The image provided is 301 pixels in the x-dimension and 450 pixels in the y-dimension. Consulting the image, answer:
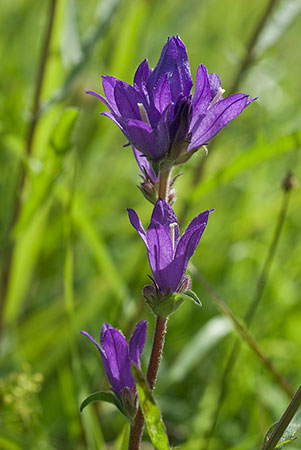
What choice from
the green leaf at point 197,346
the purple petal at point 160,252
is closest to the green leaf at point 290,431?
the purple petal at point 160,252

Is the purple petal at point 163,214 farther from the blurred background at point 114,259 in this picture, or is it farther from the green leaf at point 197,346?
the green leaf at point 197,346

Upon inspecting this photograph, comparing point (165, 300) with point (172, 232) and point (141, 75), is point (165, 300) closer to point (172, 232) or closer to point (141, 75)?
point (172, 232)

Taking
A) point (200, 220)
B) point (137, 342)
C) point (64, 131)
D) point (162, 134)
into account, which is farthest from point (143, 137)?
point (64, 131)

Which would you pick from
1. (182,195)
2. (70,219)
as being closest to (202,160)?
(182,195)

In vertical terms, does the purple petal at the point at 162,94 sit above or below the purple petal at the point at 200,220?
above

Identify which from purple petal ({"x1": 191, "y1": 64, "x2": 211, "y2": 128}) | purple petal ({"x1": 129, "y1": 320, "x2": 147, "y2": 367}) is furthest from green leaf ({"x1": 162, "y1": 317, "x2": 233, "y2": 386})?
purple petal ({"x1": 191, "y1": 64, "x2": 211, "y2": 128})

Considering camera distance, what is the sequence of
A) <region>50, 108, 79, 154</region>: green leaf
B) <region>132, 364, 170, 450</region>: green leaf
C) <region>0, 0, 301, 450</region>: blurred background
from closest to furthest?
<region>132, 364, 170, 450</region>: green leaf
<region>50, 108, 79, 154</region>: green leaf
<region>0, 0, 301, 450</region>: blurred background

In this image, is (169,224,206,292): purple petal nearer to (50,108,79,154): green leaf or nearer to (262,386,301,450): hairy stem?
(262,386,301,450): hairy stem
